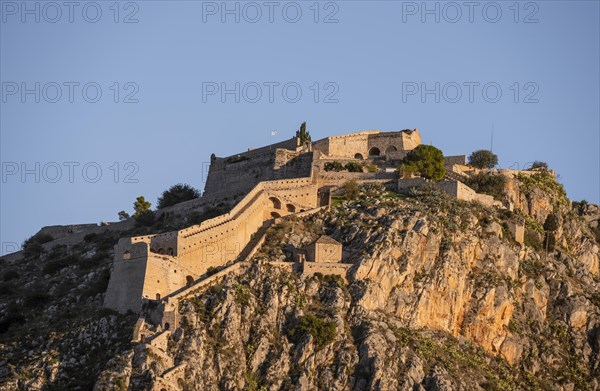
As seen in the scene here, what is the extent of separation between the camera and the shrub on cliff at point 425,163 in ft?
420

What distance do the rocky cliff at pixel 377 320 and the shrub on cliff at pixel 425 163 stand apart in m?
5.70

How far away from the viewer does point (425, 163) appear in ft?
423

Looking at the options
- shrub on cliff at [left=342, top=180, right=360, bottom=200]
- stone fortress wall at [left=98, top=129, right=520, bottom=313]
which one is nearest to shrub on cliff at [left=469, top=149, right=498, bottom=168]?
stone fortress wall at [left=98, top=129, right=520, bottom=313]

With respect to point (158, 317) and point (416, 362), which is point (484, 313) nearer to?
point (416, 362)

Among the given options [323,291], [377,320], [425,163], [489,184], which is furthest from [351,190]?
[377,320]

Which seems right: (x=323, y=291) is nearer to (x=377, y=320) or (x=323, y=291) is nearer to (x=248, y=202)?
(x=377, y=320)

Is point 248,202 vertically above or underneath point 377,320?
above

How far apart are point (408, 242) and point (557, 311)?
44.9ft

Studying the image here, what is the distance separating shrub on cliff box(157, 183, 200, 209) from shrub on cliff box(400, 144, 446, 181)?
754 inches

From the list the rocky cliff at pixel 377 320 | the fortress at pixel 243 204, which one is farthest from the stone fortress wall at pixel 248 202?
the rocky cliff at pixel 377 320

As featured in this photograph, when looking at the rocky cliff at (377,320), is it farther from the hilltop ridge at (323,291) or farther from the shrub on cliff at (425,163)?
the shrub on cliff at (425,163)

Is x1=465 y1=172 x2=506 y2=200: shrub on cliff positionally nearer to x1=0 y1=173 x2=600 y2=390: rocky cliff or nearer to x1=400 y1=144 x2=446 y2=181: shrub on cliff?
x1=400 y1=144 x2=446 y2=181: shrub on cliff

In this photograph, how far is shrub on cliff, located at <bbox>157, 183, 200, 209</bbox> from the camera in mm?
134750

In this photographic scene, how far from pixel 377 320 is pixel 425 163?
2613 cm
